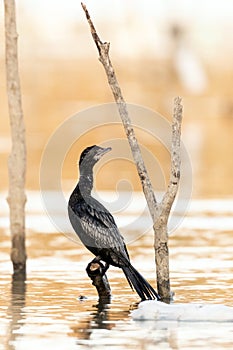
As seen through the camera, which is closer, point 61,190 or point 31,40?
point 61,190

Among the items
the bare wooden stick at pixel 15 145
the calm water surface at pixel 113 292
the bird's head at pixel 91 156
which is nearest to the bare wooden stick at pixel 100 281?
the calm water surface at pixel 113 292

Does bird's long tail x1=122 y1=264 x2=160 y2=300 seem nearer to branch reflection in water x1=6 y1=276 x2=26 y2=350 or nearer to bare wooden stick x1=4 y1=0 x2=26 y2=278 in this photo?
branch reflection in water x1=6 y1=276 x2=26 y2=350

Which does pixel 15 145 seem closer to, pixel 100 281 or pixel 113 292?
pixel 113 292

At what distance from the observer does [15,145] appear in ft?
44.7

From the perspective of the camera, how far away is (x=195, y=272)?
1381cm

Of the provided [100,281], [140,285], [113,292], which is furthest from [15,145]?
[140,285]

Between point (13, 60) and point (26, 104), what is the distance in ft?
85.9

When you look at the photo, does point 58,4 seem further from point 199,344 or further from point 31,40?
point 199,344

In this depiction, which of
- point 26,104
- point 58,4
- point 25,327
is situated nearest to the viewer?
point 25,327

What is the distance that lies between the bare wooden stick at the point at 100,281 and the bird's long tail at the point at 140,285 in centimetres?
34

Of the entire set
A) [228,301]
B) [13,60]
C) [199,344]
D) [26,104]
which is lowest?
[199,344]

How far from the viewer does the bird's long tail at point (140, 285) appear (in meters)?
11.7

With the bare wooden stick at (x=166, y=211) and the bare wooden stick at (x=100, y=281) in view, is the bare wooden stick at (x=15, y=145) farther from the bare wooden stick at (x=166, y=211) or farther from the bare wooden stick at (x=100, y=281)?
the bare wooden stick at (x=166, y=211)

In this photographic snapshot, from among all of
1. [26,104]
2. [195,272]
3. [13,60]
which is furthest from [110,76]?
[26,104]
